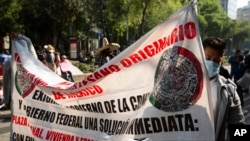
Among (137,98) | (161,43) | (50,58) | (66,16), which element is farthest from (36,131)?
(66,16)

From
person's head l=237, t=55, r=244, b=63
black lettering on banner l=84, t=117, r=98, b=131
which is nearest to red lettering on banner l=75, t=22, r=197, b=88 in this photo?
black lettering on banner l=84, t=117, r=98, b=131

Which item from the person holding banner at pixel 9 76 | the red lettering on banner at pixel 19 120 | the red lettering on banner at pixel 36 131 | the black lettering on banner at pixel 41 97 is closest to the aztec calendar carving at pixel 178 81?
the black lettering on banner at pixel 41 97

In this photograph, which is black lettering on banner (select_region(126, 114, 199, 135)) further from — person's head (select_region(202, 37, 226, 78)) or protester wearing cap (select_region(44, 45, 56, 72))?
protester wearing cap (select_region(44, 45, 56, 72))

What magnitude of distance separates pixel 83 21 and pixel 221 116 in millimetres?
36624

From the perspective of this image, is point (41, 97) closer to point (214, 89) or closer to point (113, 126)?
point (113, 126)

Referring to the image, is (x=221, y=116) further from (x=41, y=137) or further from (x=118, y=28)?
(x=118, y=28)

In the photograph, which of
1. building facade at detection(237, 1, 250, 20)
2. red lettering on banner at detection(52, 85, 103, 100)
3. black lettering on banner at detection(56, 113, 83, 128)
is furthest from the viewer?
building facade at detection(237, 1, 250, 20)

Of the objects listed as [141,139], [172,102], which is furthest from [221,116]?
[141,139]

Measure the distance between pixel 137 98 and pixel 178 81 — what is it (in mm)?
437

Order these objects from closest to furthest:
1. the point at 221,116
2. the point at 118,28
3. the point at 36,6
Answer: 1. the point at 221,116
2. the point at 36,6
3. the point at 118,28

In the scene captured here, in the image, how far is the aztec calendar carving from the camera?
10.2 ft

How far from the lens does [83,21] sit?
39125mm

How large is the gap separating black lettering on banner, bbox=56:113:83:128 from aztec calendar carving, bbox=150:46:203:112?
93 centimetres

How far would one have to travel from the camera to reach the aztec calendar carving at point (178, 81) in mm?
3100
